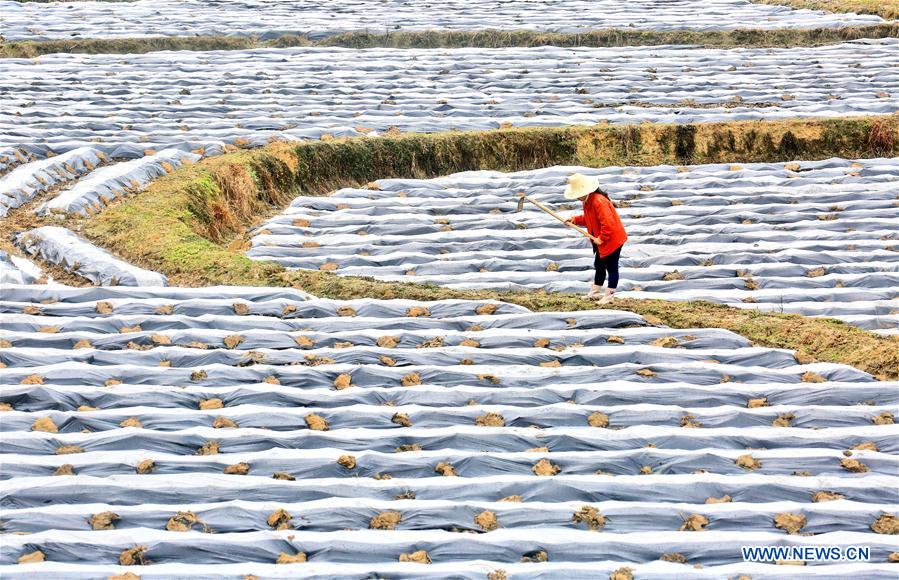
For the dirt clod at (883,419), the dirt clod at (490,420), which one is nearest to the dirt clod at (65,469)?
the dirt clod at (490,420)

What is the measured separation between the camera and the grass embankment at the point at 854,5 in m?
13.7

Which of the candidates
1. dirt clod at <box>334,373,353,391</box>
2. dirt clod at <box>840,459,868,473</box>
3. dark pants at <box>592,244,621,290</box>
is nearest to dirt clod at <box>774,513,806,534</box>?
dirt clod at <box>840,459,868,473</box>

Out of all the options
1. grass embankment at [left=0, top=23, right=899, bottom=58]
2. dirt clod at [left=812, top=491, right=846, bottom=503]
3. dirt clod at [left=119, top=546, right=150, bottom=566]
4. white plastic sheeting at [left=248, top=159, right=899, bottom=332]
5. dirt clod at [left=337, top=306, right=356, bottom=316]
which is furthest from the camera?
grass embankment at [left=0, top=23, right=899, bottom=58]

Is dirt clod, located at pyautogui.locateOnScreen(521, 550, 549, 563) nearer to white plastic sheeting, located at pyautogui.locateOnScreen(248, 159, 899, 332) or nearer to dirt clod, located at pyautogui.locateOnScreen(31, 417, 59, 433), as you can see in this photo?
dirt clod, located at pyautogui.locateOnScreen(31, 417, 59, 433)

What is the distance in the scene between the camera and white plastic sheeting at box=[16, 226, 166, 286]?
19.0 feet

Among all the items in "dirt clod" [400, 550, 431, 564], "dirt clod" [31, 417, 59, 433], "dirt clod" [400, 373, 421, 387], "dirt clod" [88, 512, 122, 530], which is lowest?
"dirt clod" [400, 550, 431, 564]

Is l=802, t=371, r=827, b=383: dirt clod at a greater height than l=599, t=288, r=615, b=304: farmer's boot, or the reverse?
l=599, t=288, r=615, b=304: farmer's boot

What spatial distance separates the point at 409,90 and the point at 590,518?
8081 millimetres

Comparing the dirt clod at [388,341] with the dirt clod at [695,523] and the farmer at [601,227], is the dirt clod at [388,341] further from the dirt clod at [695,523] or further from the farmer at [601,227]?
the dirt clod at [695,523]

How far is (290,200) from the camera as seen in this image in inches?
329

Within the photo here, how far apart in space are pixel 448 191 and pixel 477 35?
248 inches

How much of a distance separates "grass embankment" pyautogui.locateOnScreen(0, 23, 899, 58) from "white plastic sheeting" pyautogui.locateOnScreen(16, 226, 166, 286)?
7.47 m

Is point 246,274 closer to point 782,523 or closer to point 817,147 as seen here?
point 782,523

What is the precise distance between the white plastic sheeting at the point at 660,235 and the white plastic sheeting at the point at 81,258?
3.74ft
